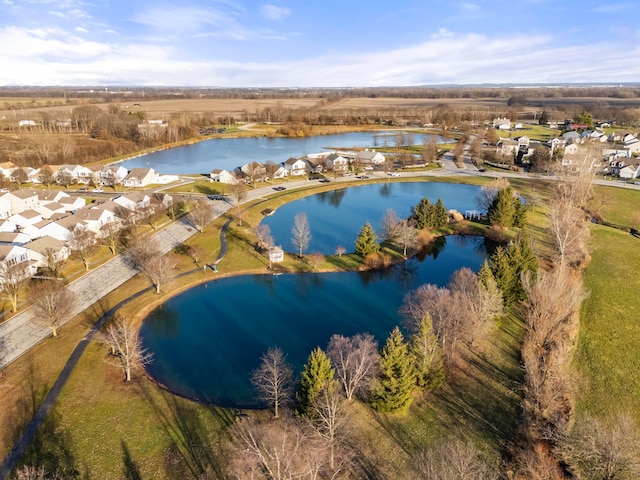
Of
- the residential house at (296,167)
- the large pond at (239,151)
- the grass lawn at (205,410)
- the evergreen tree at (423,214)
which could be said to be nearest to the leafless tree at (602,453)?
the grass lawn at (205,410)

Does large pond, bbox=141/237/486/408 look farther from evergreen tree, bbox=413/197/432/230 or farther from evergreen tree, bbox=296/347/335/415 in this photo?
evergreen tree, bbox=413/197/432/230

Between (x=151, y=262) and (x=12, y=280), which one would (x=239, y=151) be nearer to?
(x=151, y=262)

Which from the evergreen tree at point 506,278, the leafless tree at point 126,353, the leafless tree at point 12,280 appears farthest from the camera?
the leafless tree at point 12,280

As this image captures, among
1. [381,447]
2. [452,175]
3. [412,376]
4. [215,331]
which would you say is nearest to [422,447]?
[381,447]

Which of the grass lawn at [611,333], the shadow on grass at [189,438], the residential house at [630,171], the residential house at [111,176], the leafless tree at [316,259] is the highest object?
the residential house at [111,176]

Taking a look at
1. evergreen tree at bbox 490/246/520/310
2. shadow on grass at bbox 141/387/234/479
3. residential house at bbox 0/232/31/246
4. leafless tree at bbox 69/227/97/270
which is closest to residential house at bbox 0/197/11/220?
residential house at bbox 0/232/31/246

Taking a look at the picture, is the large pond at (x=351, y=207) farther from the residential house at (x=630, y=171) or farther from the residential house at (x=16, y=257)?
the residential house at (x=630, y=171)

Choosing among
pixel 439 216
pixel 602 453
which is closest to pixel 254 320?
pixel 602 453
